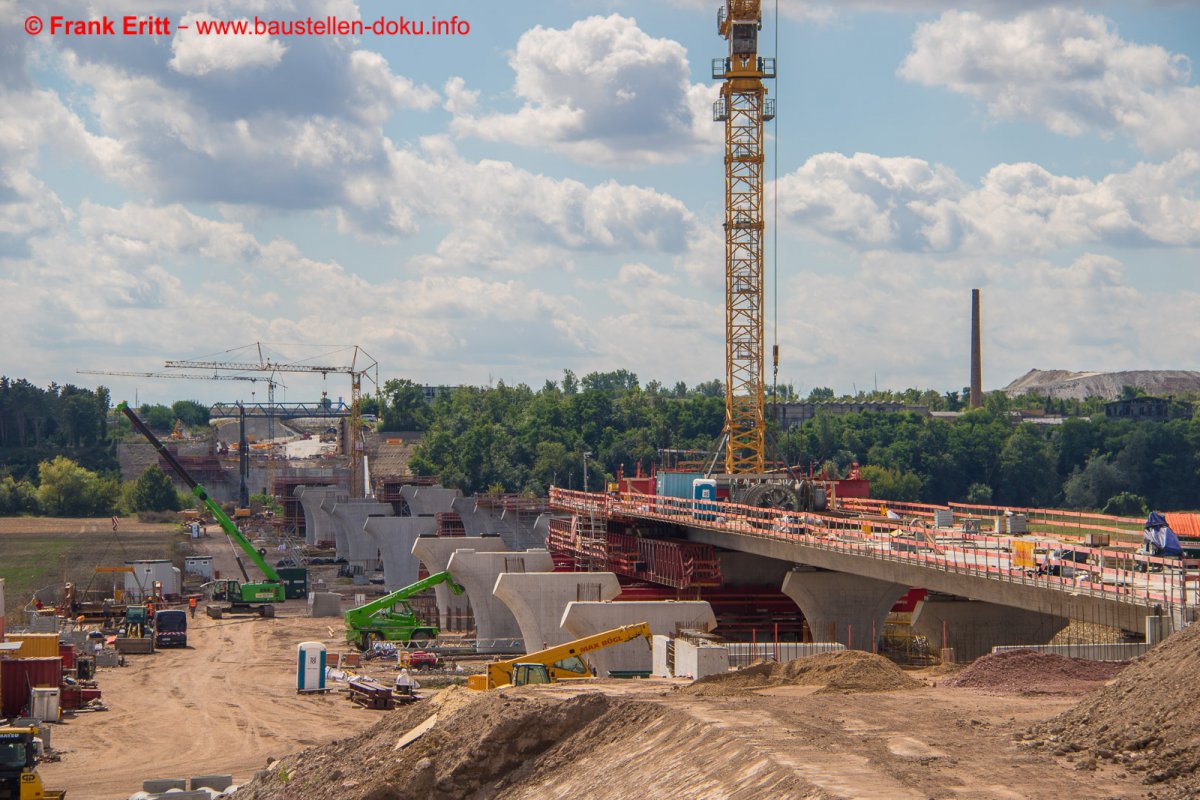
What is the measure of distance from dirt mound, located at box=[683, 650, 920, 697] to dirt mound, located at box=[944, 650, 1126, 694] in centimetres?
148

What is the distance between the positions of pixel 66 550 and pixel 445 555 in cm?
6100

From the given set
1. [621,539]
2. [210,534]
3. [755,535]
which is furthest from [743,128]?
[210,534]

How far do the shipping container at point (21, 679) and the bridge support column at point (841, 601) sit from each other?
25239 millimetres

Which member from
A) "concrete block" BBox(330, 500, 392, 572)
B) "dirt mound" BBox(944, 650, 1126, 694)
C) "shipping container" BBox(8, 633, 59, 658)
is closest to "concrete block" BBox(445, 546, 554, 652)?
"shipping container" BBox(8, 633, 59, 658)

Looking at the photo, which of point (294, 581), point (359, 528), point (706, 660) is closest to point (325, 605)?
point (294, 581)

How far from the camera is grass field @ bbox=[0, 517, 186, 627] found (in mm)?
102812

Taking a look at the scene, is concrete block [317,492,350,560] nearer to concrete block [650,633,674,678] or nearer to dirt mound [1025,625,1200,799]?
concrete block [650,633,674,678]

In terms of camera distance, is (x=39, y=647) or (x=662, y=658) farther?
(x=39, y=647)

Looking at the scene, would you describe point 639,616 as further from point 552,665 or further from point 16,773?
point 16,773

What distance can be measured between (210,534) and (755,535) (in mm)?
109388

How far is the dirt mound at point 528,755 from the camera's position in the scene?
88.5 feet

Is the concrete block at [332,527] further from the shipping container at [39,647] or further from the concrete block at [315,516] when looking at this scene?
the shipping container at [39,647]

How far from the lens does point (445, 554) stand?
8638 centimetres

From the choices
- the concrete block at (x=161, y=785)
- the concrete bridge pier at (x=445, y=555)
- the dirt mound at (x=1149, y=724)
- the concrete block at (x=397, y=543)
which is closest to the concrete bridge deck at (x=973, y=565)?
the dirt mound at (x=1149, y=724)
